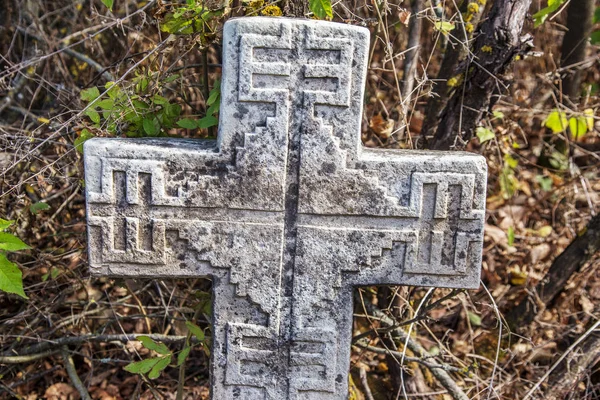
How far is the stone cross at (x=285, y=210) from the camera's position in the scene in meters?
1.97

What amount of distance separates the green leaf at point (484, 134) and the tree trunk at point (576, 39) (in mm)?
1020

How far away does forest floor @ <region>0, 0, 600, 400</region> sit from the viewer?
2.75 meters

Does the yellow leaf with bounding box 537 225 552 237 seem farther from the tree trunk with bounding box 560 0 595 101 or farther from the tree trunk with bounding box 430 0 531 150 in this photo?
the tree trunk with bounding box 430 0 531 150

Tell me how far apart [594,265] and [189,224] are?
2114 mm

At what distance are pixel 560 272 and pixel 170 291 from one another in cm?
192

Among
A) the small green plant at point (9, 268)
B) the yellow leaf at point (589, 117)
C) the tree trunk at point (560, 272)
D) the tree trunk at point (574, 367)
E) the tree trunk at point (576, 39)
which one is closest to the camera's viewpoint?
the small green plant at point (9, 268)

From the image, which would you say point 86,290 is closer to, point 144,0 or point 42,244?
point 42,244

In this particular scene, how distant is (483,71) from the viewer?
2.64 metres

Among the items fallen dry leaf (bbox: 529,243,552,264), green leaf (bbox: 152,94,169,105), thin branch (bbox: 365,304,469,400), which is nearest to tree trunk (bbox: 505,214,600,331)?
fallen dry leaf (bbox: 529,243,552,264)

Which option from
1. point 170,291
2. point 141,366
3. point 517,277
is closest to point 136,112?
point 141,366

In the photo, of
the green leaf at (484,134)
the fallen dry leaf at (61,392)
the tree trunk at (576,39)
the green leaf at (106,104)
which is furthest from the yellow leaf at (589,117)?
the fallen dry leaf at (61,392)

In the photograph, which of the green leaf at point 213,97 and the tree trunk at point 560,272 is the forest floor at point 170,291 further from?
the green leaf at point 213,97

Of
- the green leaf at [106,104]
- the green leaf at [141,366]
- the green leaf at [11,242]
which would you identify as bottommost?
the green leaf at [141,366]

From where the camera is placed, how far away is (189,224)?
2.08 m
